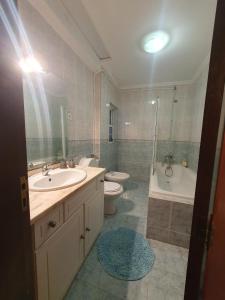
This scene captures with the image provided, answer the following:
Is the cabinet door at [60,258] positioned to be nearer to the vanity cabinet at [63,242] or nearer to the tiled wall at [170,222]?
the vanity cabinet at [63,242]

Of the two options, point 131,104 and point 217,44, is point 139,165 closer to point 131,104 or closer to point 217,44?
point 131,104

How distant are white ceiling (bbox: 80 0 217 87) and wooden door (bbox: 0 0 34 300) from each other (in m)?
1.35

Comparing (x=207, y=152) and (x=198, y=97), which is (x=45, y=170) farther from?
(x=198, y=97)

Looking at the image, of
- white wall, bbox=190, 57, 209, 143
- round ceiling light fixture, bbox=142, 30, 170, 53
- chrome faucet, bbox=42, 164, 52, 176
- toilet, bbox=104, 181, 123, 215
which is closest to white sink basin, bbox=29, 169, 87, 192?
chrome faucet, bbox=42, 164, 52, 176

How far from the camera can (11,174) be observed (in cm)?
49

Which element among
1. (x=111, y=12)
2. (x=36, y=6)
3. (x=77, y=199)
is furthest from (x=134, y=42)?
(x=77, y=199)

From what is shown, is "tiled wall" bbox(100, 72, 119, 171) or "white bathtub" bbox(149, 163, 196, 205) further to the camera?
"tiled wall" bbox(100, 72, 119, 171)

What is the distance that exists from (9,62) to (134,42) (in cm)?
191

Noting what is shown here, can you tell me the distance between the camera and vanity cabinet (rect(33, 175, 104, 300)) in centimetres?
79

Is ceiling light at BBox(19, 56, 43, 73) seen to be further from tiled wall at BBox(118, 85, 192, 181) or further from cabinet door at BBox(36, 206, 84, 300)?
tiled wall at BBox(118, 85, 192, 181)

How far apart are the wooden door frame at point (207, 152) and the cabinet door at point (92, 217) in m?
0.94

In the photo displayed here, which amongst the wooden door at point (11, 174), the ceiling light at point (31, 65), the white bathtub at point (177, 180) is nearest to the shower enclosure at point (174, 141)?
the white bathtub at point (177, 180)

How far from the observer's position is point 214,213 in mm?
491

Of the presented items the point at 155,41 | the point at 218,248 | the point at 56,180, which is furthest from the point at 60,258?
the point at 155,41
